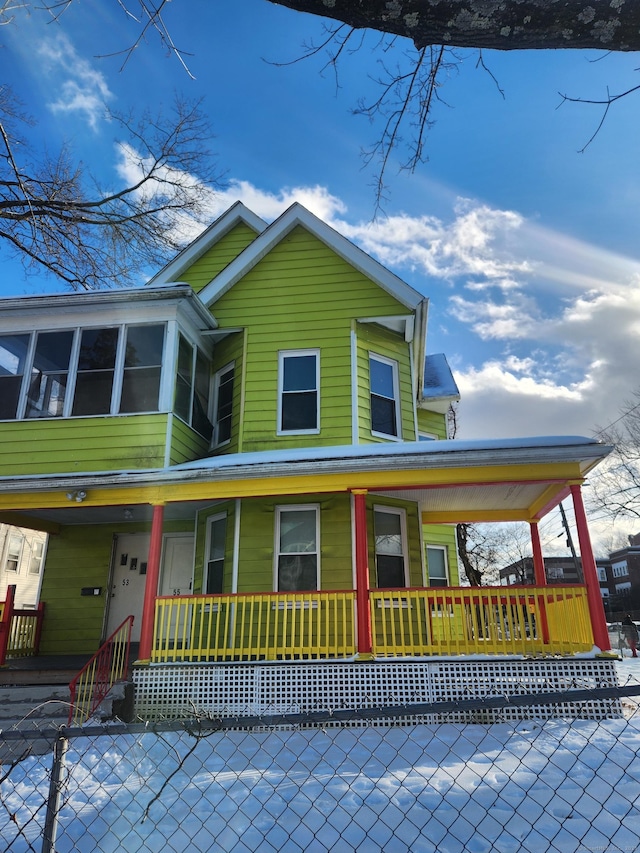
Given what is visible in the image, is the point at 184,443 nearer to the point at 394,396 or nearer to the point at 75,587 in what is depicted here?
the point at 75,587

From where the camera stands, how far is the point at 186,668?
28.5ft

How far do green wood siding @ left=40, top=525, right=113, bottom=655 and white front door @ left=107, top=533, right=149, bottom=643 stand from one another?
177 mm

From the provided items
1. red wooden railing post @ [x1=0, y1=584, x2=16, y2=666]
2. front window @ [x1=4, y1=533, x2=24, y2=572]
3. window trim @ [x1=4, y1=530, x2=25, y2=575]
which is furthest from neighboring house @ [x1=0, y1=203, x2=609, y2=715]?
front window @ [x1=4, y1=533, x2=24, y2=572]

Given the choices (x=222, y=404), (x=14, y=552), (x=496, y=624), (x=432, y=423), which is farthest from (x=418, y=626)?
(x=14, y=552)

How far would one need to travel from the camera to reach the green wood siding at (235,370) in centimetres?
1135

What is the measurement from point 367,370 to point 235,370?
2691 mm

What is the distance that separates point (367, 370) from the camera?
37.9 ft

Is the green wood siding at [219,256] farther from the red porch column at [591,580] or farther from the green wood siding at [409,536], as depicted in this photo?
the red porch column at [591,580]

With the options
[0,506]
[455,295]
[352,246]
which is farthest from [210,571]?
[455,295]

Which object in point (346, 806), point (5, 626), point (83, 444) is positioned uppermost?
point (83, 444)

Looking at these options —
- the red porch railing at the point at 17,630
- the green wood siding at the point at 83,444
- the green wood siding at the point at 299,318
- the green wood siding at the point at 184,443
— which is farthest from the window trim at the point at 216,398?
the red porch railing at the point at 17,630

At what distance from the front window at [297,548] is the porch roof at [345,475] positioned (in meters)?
1.19

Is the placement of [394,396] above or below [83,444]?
above

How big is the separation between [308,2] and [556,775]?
5.99 m
